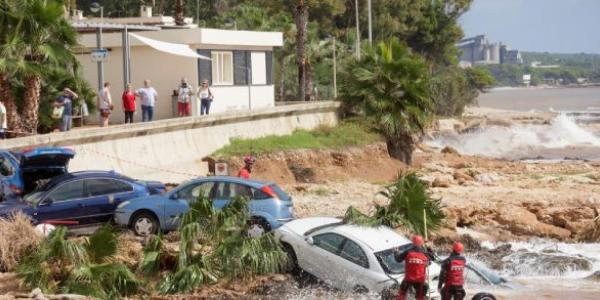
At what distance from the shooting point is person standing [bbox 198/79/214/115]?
32.9 meters

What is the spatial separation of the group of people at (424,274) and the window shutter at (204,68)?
19932mm

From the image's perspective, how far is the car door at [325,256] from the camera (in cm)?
1742

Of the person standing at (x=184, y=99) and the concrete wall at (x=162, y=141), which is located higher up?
the person standing at (x=184, y=99)

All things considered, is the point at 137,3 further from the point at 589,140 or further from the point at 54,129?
the point at 54,129

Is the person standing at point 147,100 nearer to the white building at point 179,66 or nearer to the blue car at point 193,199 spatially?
the white building at point 179,66

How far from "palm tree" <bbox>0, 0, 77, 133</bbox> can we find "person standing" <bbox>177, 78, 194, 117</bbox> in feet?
20.5

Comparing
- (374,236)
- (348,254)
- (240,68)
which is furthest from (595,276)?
(240,68)

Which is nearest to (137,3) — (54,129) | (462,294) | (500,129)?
(500,129)

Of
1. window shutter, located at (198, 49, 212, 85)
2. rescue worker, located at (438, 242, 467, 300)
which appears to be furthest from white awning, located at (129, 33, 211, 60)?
rescue worker, located at (438, 242, 467, 300)

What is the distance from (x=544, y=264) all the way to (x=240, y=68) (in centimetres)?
1838

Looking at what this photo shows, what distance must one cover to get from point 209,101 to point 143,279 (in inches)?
637

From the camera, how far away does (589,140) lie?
58.9 meters

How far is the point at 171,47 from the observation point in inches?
1281

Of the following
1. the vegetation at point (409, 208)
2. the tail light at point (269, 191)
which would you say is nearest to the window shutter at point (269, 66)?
the vegetation at point (409, 208)
